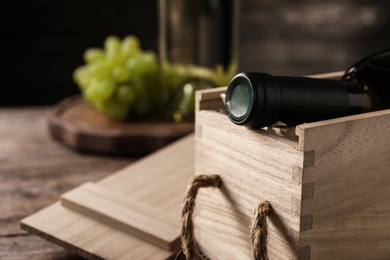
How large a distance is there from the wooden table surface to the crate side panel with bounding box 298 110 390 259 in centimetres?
42

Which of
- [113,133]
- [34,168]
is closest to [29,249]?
[34,168]

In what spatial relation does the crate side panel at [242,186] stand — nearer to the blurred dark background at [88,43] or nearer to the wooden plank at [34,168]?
the wooden plank at [34,168]

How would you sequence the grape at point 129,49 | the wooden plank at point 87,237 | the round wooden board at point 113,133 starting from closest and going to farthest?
the wooden plank at point 87,237 → the round wooden board at point 113,133 → the grape at point 129,49

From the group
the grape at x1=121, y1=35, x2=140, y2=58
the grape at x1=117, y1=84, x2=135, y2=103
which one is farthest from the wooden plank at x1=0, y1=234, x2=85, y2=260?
the grape at x1=121, y1=35, x2=140, y2=58

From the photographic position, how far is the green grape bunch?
1.62 m

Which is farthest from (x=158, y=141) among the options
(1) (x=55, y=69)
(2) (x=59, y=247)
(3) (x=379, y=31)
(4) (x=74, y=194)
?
(3) (x=379, y=31)

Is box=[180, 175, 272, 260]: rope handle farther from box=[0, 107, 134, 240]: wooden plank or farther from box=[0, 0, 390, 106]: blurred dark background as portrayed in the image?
box=[0, 0, 390, 106]: blurred dark background

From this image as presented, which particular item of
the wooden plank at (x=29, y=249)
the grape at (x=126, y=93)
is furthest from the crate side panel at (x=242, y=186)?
the grape at (x=126, y=93)

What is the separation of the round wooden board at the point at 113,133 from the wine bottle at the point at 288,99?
704 millimetres

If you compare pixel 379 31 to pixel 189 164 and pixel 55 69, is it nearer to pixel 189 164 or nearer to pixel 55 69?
pixel 55 69

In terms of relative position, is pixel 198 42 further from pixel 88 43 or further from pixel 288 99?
pixel 88 43

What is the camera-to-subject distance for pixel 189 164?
4.37ft

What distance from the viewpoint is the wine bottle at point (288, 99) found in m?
0.78

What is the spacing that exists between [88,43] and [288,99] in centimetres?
223
